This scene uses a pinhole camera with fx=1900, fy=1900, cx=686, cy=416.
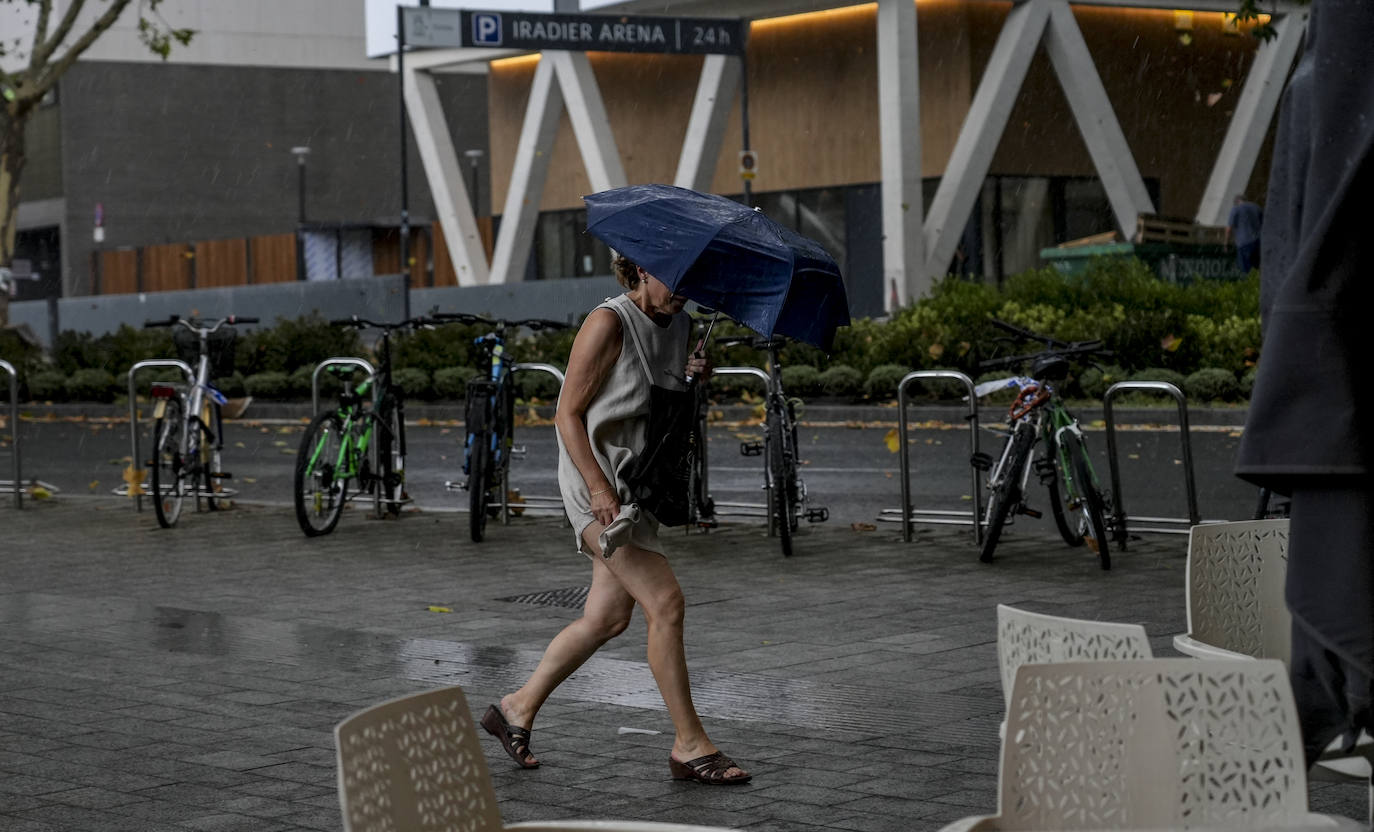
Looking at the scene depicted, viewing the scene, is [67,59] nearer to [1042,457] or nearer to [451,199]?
[451,199]

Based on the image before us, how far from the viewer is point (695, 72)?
41406mm

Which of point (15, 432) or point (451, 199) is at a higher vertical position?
point (451, 199)

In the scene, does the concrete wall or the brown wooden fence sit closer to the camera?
the concrete wall

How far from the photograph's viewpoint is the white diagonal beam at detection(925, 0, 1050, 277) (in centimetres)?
3500

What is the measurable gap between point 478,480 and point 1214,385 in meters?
10.6

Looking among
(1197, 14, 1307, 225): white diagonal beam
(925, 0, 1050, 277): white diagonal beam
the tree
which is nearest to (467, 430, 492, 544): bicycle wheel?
the tree

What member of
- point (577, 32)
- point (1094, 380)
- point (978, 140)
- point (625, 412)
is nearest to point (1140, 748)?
point (625, 412)

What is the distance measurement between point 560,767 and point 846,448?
12.5 meters

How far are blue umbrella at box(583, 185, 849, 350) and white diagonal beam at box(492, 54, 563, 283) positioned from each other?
114 ft

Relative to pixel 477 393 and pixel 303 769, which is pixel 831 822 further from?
pixel 477 393

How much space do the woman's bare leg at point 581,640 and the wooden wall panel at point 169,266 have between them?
55685mm

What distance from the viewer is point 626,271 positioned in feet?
19.9

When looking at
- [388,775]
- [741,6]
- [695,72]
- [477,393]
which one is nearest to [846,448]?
[477,393]

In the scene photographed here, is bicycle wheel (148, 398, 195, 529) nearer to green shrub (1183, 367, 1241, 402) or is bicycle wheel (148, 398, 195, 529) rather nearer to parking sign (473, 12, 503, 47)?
green shrub (1183, 367, 1241, 402)
